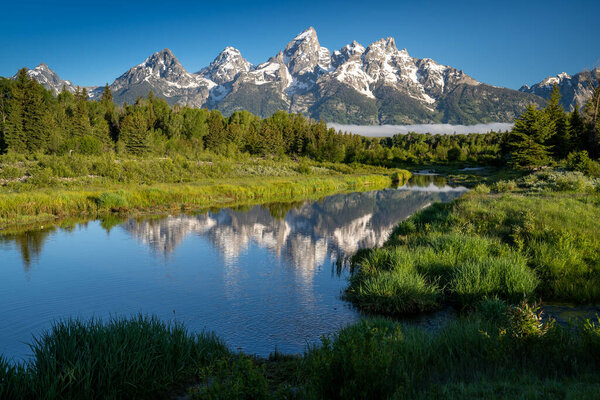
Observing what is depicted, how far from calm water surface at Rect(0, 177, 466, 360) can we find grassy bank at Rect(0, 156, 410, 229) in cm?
358

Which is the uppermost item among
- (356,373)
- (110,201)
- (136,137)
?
(136,137)

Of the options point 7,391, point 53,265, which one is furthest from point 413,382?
point 53,265

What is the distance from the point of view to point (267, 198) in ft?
141

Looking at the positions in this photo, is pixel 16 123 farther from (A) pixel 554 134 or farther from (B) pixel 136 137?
(A) pixel 554 134

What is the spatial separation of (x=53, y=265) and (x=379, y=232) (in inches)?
708

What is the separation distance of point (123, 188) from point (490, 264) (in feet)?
111

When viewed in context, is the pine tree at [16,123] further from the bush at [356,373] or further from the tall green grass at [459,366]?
the bush at [356,373]

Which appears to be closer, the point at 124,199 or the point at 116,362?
the point at 116,362

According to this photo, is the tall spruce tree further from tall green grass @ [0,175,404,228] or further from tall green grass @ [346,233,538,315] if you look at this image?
tall green grass @ [346,233,538,315]

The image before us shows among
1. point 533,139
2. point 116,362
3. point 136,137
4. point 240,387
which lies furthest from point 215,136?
point 240,387

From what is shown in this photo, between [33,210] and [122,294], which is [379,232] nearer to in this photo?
[122,294]

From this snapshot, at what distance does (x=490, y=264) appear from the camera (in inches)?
460

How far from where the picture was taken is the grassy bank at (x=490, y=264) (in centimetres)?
1097

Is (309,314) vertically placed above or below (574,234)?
below
